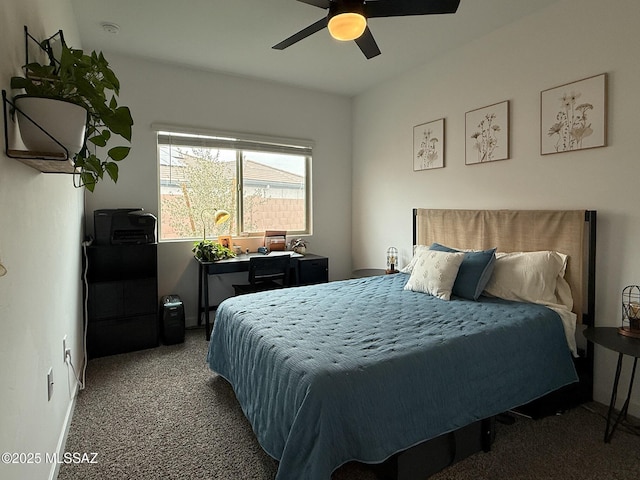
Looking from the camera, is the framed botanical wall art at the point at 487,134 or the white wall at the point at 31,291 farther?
the framed botanical wall art at the point at 487,134

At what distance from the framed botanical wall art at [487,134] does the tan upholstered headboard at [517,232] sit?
0.49m

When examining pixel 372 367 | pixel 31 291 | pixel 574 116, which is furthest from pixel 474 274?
pixel 31 291

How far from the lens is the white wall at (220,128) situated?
3.62 metres

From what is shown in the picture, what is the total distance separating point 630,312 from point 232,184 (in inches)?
144

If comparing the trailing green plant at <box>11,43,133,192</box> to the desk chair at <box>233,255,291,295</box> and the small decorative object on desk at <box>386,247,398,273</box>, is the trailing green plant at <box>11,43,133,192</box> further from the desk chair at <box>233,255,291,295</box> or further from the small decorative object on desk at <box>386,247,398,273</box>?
the small decorative object on desk at <box>386,247,398,273</box>

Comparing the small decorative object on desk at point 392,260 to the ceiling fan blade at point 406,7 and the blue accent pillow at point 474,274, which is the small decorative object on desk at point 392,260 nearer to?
the blue accent pillow at point 474,274

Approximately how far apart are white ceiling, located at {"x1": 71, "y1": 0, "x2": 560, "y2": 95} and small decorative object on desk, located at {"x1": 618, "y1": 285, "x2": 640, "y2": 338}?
6.77 feet

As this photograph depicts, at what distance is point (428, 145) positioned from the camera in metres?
3.71

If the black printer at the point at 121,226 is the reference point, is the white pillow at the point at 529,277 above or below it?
below

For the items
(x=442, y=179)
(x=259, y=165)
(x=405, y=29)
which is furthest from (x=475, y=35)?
(x=259, y=165)

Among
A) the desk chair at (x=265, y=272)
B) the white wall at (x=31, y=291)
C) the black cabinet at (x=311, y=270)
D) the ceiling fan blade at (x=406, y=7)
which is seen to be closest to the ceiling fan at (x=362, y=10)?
the ceiling fan blade at (x=406, y=7)

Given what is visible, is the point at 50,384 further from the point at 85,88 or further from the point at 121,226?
the point at 121,226

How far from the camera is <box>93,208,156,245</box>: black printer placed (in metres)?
3.22

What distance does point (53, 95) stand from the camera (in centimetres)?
126
